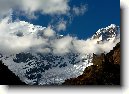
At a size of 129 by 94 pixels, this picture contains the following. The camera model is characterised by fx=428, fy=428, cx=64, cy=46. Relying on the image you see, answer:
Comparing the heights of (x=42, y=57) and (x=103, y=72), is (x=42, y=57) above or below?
above

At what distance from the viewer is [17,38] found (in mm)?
4715

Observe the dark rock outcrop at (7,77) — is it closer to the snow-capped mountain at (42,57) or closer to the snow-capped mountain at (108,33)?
the snow-capped mountain at (42,57)

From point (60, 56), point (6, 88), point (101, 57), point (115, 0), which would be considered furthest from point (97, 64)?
point (6, 88)

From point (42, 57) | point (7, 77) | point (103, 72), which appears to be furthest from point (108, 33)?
point (7, 77)

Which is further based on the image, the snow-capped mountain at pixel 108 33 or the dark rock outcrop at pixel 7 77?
the dark rock outcrop at pixel 7 77

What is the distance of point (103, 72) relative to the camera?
4.59 meters

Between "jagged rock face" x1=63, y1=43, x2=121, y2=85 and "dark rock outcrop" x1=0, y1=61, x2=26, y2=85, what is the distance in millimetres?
531

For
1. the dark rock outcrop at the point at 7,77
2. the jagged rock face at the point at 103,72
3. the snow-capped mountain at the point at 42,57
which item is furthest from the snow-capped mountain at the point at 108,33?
the dark rock outcrop at the point at 7,77

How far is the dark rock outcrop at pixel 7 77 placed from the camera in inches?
184

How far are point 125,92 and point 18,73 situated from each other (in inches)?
46.4

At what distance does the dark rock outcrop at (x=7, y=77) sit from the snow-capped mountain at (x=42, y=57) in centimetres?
4

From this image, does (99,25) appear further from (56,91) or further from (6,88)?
(6,88)

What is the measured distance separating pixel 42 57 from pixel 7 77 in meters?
0.45

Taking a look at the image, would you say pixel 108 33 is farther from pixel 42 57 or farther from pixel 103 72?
pixel 42 57
